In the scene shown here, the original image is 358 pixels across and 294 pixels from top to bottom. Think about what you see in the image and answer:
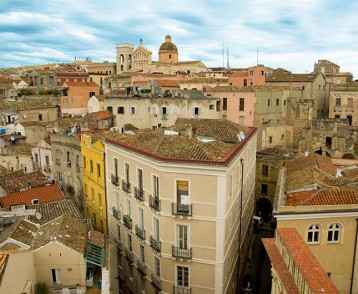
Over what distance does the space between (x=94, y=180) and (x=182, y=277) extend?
39.4 feet

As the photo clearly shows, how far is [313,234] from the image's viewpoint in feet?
62.5

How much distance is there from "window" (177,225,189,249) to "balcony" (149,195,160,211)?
1.56m

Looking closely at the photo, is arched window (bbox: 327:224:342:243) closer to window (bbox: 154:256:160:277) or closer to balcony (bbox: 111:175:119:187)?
window (bbox: 154:256:160:277)

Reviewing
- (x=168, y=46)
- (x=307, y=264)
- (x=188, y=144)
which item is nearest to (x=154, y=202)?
(x=188, y=144)

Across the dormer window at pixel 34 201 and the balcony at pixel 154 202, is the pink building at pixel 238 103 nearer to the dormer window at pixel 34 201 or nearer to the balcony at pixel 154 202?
the dormer window at pixel 34 201

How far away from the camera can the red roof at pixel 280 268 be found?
11.7 m

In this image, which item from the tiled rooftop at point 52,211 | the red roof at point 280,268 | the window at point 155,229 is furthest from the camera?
the tiled rooftop at point 52,211

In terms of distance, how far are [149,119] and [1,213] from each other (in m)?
22.0

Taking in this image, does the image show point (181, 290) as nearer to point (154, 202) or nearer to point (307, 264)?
point (154, 202)

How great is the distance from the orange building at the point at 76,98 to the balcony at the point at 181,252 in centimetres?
4343

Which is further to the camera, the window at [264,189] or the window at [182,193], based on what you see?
the window at [264,189]

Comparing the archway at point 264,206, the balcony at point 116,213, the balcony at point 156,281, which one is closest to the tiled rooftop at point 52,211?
the balcony at point 116,213

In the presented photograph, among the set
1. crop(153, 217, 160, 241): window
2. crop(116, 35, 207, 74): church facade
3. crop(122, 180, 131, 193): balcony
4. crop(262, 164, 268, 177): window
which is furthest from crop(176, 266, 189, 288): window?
crop(116, 35, 207, 74): church facade

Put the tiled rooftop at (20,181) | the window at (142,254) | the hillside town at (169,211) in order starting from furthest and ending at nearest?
1. the tiled rooftop at (20,181)
2. the window at (142,254)
3. the hillside town at (169,211)
